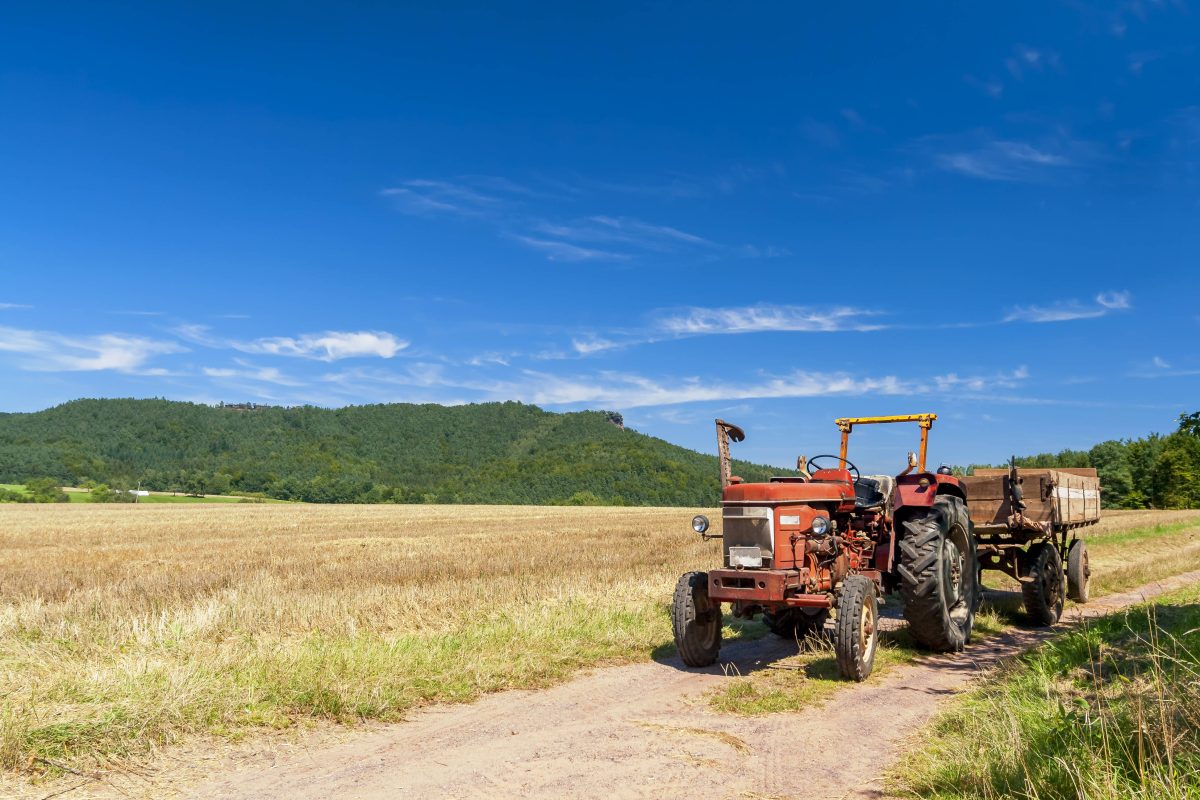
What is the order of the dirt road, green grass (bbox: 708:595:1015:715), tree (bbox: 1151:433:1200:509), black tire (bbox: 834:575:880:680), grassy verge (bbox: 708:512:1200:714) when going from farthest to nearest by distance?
1. tree (bbox: 1151:433:1200:509)
2. black tire (bbox: 834:575:880:680)
3. grassy verge (bbox: 708:512:1200:714)
4. green grass (bbox: 708:595:1015:715)
5. the dirt road

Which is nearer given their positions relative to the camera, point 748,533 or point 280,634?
point 748,533

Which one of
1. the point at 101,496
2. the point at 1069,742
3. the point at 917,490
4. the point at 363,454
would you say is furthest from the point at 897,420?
the point at 363,454

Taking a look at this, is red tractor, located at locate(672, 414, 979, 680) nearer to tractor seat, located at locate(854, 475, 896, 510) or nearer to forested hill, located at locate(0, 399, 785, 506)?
tractor seat, located at locate(854, 475, 896, 510)

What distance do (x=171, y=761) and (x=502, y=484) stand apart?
8689 centimetres

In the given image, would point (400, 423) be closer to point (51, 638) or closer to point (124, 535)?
point (124, 535)

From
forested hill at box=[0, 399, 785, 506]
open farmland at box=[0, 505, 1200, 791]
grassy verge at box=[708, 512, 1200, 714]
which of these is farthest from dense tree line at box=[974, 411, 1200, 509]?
open farmland at box=[0, 505, 1200, 791]

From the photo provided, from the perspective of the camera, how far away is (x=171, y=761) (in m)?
4.83

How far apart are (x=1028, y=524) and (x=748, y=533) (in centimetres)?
542

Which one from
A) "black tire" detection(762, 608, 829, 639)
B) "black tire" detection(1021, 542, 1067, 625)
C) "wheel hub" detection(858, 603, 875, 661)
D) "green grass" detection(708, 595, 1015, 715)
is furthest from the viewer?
"black tire" detection(1021, 542, 1067, 625)

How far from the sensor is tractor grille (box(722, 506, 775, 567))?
23.5 ft

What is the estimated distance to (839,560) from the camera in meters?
7.65

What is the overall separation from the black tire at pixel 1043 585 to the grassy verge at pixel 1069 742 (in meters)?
3.83

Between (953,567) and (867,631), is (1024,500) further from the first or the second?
(867,631)

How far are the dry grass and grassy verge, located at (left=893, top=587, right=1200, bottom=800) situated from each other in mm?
3563
